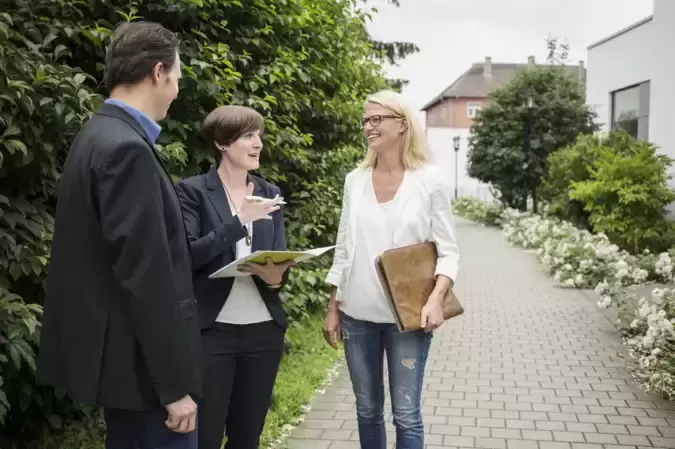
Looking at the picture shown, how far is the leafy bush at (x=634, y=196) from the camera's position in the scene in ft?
49.1

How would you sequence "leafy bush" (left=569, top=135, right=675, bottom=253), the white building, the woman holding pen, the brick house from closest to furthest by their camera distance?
the woman holding pen < "leafy bush" (left=569, top=135, right=675, bottom=253) < the white building < the brick house

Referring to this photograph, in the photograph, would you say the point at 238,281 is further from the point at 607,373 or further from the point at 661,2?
the point at 661,2

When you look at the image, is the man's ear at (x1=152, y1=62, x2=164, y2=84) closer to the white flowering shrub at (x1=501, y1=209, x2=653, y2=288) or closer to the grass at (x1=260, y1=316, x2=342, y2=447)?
the grass at (x1=260, y1=316, x2=342, y2=447)

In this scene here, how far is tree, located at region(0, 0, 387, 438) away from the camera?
138 inches

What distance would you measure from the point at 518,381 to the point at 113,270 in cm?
501

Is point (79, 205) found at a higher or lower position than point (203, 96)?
lower

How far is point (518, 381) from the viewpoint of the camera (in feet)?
20.7

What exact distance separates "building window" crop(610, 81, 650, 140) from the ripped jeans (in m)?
17.6

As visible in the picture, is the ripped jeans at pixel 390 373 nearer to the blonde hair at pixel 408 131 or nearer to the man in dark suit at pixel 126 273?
the blonde hair at pixel 408 131

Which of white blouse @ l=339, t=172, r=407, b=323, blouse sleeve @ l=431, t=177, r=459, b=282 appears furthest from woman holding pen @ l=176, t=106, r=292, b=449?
blouse sleeve @ l=431, t=177, r=459, b=282

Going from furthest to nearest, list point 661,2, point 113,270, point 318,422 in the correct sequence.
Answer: point 661,2 → point 318,422 → point 113,270

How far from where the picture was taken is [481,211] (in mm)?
32281

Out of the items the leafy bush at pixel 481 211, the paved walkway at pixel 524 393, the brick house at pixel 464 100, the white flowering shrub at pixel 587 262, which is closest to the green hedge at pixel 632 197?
the white flowering shrub at pixel 587 262

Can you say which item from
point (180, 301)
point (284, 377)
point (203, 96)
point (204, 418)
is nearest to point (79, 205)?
point (180, 301)
